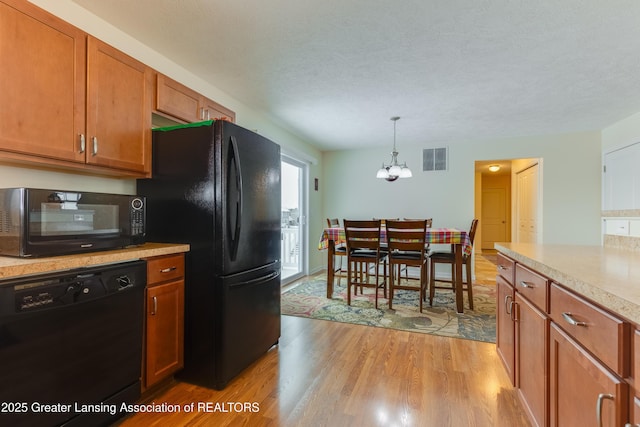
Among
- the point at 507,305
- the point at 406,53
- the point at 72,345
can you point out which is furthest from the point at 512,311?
the point at 72,345

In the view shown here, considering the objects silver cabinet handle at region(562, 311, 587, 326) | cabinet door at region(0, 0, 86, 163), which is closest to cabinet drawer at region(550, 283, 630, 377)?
silver cabinet handle at region(562, 311, 587, 326)

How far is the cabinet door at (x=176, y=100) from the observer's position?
2027 mm

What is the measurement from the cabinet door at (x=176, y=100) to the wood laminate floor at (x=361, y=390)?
1.83 m

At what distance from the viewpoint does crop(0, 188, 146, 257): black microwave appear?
1.25m

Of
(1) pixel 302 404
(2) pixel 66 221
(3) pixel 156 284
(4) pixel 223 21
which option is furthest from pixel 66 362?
(4) pixel 223 21

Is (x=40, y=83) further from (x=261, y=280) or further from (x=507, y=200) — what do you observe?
(x=507, y=200)

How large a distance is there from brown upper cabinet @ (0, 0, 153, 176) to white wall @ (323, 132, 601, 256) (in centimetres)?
392

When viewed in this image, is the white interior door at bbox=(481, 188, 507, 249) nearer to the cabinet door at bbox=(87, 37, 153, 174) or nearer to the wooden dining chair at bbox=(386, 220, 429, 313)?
the wooden dining chair at bbox=(386, 220, 429, 313)

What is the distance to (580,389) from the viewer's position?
93 centimetres

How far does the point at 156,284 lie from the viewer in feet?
5.48

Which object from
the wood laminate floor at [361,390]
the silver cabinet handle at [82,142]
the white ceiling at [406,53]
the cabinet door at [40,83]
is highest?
the white ceiling at [406,53]

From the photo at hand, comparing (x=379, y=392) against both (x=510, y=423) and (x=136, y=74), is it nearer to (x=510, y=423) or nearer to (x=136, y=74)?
(x=510, y=423)

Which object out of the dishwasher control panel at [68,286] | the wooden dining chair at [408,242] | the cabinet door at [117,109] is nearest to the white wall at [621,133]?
the wooden dining chair at [408,242]

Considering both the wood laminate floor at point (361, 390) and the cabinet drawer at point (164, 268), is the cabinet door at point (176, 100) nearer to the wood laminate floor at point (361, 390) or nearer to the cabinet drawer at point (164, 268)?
the cabinet drawer at point (164, 268)
